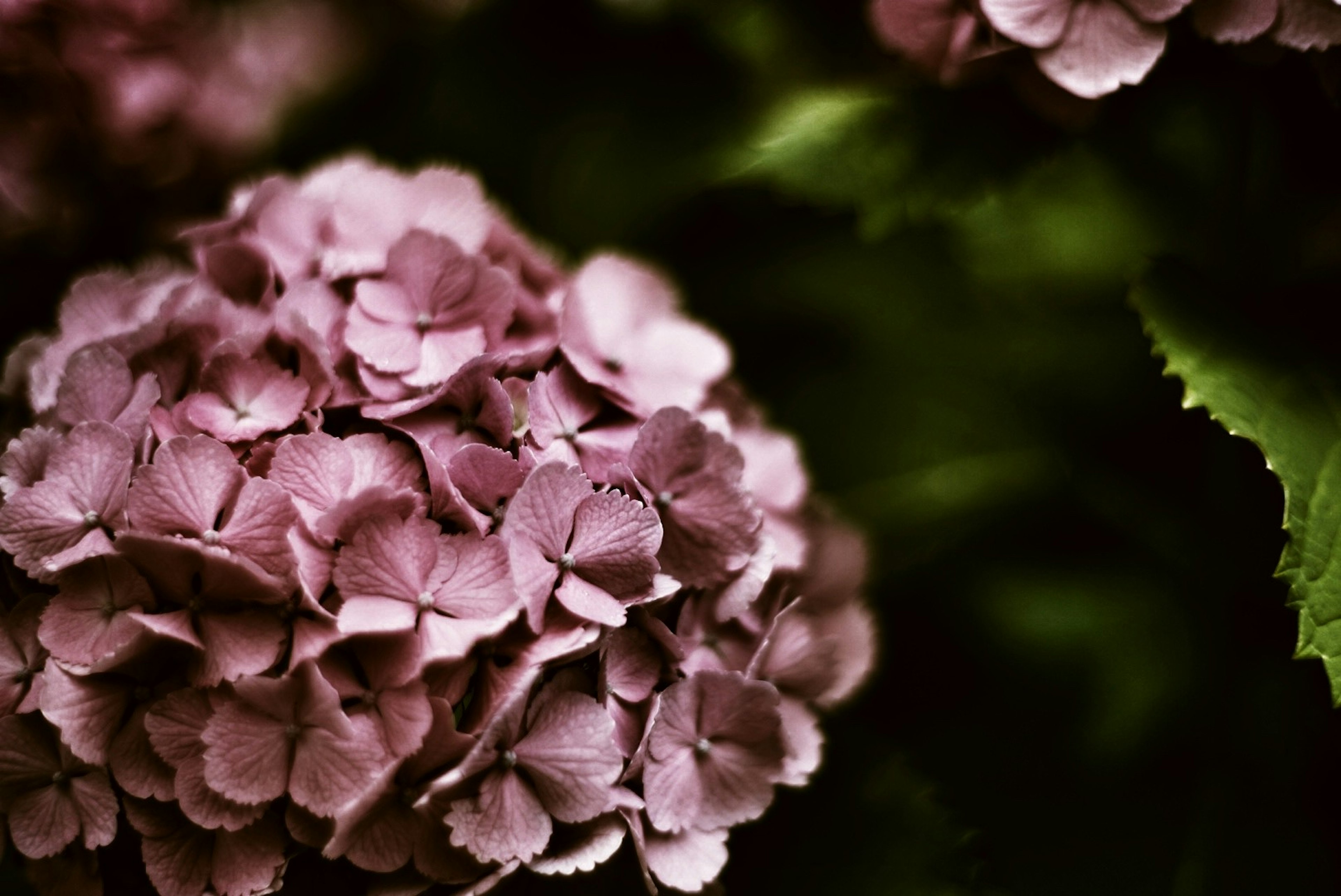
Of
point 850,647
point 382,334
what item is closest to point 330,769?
point 382,334

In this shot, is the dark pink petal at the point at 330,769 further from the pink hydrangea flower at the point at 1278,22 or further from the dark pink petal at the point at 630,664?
the pink hydrangea flower at the point at 1278,22

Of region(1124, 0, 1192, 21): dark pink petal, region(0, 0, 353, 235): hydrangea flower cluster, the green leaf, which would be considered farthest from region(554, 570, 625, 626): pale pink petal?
region(0, 0, 353, 235): hydrangea flower cluster

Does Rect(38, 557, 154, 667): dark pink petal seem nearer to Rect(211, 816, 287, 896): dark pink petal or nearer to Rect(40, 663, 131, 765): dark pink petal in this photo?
Rect(40, 663, 131, 765): dark pink petal

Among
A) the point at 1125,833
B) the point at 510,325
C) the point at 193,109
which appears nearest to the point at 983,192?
the point at 510,325

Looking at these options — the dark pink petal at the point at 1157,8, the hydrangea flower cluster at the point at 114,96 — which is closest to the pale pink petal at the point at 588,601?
the dark pink petal at the point at 1157,8

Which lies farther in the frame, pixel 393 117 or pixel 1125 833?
pixel 393 117

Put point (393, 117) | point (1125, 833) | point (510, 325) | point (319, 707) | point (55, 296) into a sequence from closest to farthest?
point (319, 707)
point (510, 325)
point (1125, 833)
point (55, 296)
point (393, 117)

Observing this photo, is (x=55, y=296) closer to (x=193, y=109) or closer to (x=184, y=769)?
(x=193, y=109)
